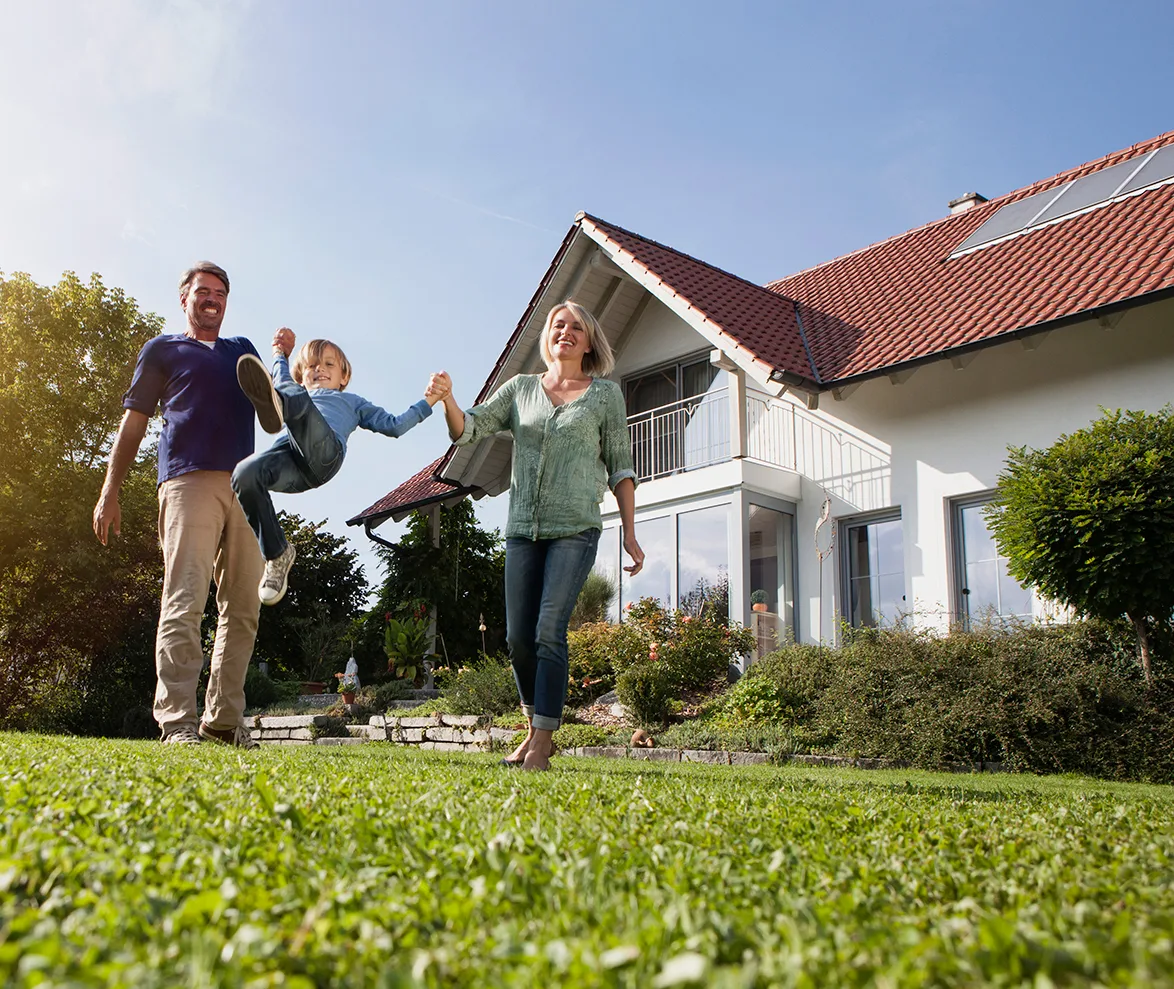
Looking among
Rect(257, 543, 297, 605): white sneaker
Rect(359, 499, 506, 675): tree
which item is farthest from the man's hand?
Rect(359, 499, 506, 675): tree

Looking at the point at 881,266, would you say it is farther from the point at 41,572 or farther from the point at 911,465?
the point at 41,572

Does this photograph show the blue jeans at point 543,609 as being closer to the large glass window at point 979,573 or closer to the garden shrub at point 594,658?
the garden shrub at point 594,658

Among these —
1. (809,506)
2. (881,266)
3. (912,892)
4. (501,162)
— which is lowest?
(912,892)

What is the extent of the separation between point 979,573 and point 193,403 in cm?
904

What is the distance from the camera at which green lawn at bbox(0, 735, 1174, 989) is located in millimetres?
1116

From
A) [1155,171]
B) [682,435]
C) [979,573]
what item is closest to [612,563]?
[682,435]

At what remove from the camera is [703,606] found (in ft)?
44.2

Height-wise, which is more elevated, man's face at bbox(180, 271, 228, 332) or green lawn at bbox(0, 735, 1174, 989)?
man's face at bbox(180, 271, 228, 332)

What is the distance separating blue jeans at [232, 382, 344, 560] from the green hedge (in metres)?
5.13

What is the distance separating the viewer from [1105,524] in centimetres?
788

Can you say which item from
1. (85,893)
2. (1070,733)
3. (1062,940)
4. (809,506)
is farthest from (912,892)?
(809,506)

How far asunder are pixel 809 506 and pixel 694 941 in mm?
A: 12568

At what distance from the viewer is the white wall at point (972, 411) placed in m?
10.4

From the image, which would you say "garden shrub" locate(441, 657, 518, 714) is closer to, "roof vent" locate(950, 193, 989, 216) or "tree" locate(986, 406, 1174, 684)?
"tree" locate(986, 406, 1174, 684)
